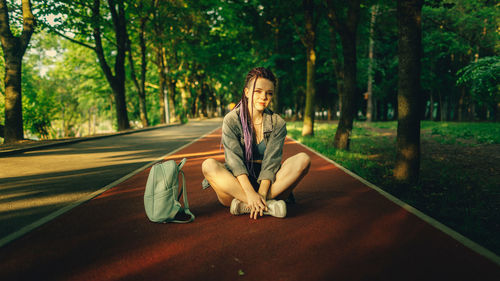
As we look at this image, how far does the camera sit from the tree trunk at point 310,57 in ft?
41.1

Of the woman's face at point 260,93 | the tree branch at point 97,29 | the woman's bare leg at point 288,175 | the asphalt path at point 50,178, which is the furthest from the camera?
the tree branch at point 97,29

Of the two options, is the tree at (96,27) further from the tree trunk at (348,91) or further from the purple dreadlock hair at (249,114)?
the purple dreadlock hair at (249,114)

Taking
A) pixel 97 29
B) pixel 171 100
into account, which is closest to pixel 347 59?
pixel 97 29

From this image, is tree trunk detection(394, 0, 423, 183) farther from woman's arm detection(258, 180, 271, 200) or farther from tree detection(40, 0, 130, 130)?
tree detection(40, 0, 130, 130)

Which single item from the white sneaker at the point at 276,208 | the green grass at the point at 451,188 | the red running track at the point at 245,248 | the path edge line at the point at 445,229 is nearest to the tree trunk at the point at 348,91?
the green grass at the point at 451,188

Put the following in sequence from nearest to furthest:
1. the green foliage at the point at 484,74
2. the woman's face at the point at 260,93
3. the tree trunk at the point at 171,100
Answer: the woman's face at the point at 260,93, the green foliage at the point at 484,74, the tree trunk at the point at 171,100

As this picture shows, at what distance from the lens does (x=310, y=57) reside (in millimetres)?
13109

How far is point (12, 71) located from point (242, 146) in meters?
12.2

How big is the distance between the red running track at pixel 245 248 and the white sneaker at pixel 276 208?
103 millimetres

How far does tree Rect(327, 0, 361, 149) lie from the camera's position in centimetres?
867

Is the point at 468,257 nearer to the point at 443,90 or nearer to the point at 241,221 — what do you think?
the point at 241,221

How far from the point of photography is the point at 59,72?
3672 centimetres

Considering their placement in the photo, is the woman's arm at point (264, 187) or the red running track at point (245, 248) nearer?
the red running track at point (245, 248)

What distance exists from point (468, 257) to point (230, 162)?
2446 mm
